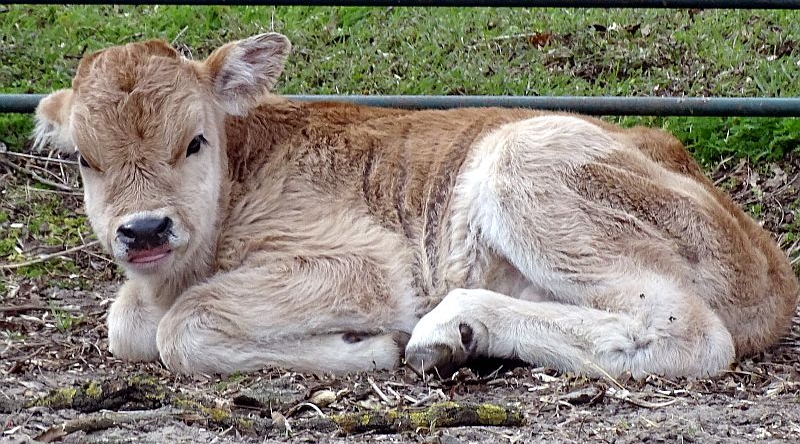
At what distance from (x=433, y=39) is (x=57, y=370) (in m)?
5.13

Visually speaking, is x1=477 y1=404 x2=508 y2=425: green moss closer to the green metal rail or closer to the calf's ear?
the calf's ear

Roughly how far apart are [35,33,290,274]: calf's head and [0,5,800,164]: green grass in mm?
3129

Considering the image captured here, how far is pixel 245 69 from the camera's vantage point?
609 centimetres

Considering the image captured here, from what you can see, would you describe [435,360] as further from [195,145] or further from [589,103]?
[589,103]

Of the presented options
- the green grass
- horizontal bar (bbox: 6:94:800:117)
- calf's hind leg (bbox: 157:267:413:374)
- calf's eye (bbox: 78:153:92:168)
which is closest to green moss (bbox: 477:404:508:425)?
calf's hind leg (bbox: 157:267:413:374)

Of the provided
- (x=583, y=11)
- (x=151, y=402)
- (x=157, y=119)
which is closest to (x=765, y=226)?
(x=583, y=11)

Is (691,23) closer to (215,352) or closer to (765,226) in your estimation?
(765,226)

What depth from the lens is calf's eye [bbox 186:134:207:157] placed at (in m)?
5.68

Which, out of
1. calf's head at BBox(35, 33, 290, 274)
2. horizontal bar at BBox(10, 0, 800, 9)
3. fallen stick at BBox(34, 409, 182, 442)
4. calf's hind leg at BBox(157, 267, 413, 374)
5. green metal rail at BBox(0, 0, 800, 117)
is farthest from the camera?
green metal rail at BBox(0, 0, 800, 117)

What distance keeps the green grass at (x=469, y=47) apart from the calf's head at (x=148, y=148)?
3.13 meters

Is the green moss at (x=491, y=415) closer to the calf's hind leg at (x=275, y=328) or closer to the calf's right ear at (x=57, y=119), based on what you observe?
the calf's hind leg at (x=275, y=328)

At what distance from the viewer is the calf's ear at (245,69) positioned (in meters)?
6.03

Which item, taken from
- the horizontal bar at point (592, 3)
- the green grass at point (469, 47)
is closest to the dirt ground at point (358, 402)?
the horizontal bar at point (592, 3)

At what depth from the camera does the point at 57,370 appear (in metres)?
5.47
